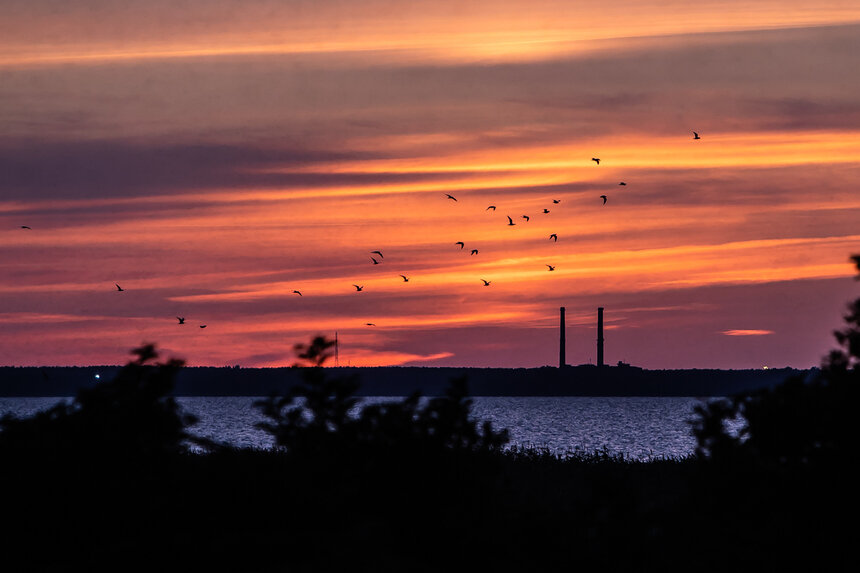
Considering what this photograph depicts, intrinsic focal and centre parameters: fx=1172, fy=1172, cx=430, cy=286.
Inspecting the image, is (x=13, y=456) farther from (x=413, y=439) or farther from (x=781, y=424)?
(x=781, y=424)

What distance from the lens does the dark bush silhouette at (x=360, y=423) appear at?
8.86 meters

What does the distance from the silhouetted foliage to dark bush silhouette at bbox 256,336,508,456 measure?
2.59 feet

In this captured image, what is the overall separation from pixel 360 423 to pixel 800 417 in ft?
11.2

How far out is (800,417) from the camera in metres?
9.09

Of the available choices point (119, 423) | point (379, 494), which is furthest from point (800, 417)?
point (119, 423)

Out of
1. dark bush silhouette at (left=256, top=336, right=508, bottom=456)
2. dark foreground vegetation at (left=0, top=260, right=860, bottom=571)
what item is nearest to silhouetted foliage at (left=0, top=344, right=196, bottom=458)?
dark foreground vegetation at (left=0, top=260, right=860, bottom=571)

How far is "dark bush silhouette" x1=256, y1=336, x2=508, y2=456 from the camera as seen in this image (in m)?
8.86

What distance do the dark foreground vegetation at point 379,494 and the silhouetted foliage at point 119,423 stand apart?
0.6 inches

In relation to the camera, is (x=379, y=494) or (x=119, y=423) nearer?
(x=379, y=494)

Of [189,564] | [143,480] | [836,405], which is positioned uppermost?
[836,405]

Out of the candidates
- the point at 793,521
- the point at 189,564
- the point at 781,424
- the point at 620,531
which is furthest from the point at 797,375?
the point at 189,564

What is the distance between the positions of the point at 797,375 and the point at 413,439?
3400 millimetres

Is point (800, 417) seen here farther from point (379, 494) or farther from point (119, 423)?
point (119, 423)

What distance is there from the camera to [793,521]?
8680 mm
